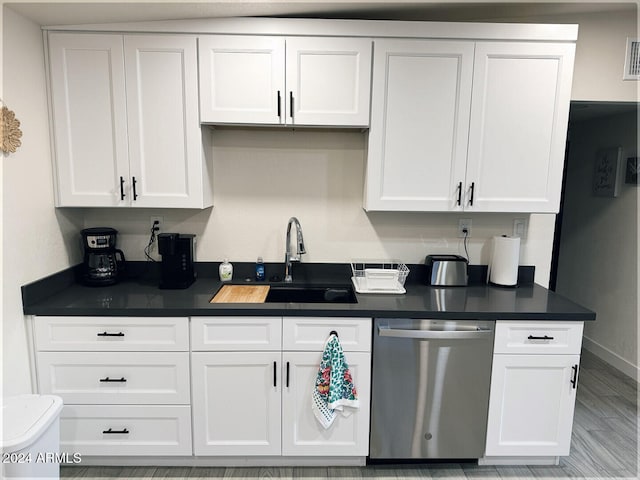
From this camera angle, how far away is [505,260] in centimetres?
235

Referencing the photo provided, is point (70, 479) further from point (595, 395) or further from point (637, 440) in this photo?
point (595, 395)

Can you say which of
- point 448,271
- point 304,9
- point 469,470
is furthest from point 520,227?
point 304,9

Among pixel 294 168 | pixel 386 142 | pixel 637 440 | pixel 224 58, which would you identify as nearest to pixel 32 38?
pixel 224 58

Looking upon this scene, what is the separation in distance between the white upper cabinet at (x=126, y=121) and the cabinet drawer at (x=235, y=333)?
0.65 metres

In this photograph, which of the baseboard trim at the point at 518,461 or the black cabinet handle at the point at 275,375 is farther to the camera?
the baseboard trim at the point at 518,461

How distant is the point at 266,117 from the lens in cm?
207

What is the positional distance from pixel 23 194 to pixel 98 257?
19.8 inches

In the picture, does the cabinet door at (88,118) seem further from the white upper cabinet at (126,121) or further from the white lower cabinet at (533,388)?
the white lower cabinet at (533,388)

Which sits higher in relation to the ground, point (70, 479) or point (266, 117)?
point (266, 117)

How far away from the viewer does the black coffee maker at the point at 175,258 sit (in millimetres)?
2188

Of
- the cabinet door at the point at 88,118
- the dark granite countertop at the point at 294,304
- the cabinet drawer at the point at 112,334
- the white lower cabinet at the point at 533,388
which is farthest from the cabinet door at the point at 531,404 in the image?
the cabinet door at the point at 88,118

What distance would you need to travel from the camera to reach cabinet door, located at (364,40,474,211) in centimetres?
204

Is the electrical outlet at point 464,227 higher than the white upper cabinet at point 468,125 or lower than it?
lower

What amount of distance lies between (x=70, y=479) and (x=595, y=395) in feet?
11.2
